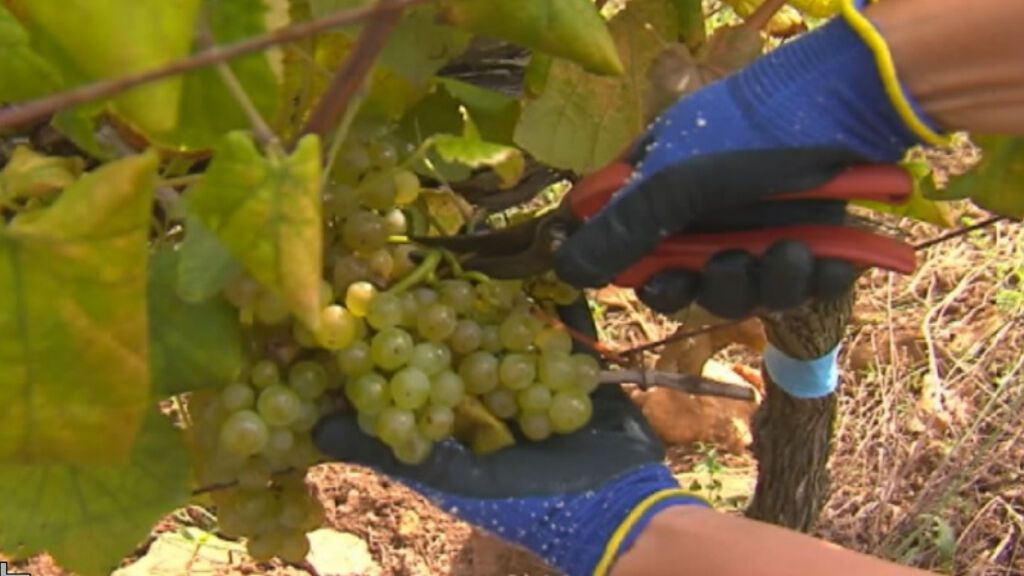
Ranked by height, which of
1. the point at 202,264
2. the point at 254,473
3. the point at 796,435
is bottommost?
the point at 796,435

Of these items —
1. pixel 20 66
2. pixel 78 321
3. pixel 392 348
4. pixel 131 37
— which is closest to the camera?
pixel 131 37

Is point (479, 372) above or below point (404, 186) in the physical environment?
below

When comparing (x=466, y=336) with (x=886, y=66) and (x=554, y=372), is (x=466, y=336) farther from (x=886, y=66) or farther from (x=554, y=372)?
(x=886, y=66)

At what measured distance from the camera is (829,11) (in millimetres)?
1146

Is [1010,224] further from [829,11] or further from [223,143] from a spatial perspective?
[223,143]

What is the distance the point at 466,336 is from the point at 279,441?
13 centimetres

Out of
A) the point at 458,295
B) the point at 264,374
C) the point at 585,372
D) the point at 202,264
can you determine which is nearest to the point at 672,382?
the point at 585,372

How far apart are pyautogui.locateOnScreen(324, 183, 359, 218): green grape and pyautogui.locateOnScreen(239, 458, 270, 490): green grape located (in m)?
0.17

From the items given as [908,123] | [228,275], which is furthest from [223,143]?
[908,123]

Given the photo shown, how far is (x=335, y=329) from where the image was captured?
0.81m

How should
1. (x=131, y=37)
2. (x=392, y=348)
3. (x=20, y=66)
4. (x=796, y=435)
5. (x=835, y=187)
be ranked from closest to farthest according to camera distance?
(x=131, y=37) → (x=20, y=66) → (x=392, y=348) → (x=835, y=187) → (x=796, y=435)

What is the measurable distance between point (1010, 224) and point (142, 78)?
2249 mm

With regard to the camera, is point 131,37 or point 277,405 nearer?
point 131,37

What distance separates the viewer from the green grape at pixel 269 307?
2.59 ft
